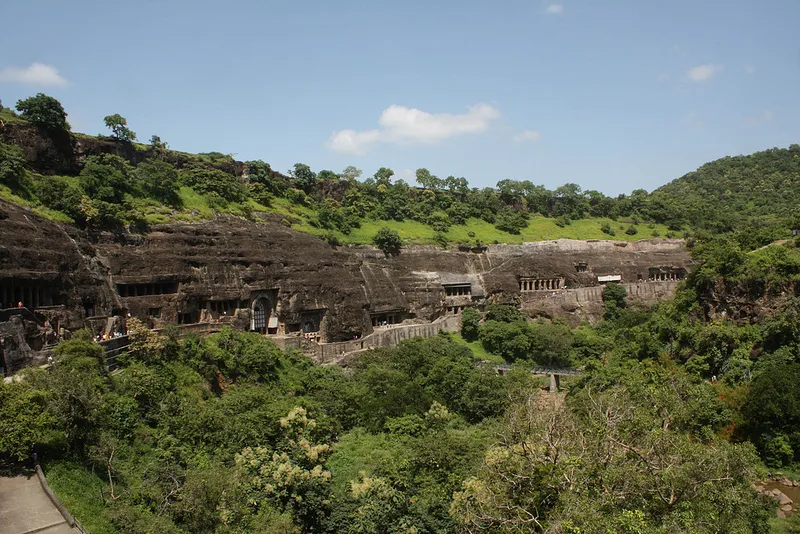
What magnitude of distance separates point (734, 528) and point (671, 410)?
801cm

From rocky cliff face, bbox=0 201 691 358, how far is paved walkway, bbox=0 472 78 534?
11.5m

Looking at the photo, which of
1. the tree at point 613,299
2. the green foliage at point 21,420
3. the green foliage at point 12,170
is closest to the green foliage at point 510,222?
the tree at point 613,299

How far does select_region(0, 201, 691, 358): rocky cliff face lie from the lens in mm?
29375

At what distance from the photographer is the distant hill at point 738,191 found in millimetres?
80125

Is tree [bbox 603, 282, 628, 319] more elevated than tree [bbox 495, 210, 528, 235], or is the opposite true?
tree [bbox 495, 210, 528, 235]

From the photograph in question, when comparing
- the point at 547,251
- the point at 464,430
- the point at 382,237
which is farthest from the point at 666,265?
the point at 464,430


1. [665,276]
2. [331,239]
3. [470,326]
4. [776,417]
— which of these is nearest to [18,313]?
[331,239]

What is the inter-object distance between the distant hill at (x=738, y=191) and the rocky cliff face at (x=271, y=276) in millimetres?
20006

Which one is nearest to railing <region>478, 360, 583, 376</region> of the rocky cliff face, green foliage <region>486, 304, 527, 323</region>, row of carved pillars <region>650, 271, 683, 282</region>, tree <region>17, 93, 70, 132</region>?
green foliage <region>486, 304, 527, 323</region>

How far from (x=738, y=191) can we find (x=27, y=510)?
108910 millimetres

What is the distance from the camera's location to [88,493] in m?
19.5

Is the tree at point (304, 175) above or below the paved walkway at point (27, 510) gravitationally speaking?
above

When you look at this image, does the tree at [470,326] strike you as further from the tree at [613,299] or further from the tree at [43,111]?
the tree at [43,111]

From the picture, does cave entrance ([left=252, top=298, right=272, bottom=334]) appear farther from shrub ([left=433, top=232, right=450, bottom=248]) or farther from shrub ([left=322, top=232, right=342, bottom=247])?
shrub ([left=433, top=232, right=450, bottom=248])
